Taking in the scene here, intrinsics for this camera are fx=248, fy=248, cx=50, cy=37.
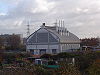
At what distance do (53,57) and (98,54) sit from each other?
6.87 m

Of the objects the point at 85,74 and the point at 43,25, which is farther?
the point at 43,25

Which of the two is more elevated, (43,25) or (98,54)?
(43,25)

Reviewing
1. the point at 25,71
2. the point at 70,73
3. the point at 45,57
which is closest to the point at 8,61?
the point at 45,57

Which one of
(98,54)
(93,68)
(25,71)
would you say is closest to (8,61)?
(98,54)

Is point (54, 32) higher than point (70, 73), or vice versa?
point (54, 32)

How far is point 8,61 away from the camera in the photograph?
86.0 ft

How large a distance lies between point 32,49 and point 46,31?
393 cm

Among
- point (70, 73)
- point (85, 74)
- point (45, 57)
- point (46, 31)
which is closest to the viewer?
point (70, 73)

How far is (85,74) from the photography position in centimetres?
1539

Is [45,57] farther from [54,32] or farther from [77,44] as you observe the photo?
[77,44]

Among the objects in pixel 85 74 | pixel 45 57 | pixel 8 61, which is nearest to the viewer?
pixel 85 74

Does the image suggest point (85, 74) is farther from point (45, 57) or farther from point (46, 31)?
point (46, 31)

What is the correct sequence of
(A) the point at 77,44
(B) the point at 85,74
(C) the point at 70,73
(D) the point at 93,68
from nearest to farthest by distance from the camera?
(C) the point at 70,73 → (D) the point at 93,68 → (B) the point at 85,74 → (A) the point at 77,44

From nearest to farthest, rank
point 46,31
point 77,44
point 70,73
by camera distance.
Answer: point 70,73, point 46,31, point 77,44
